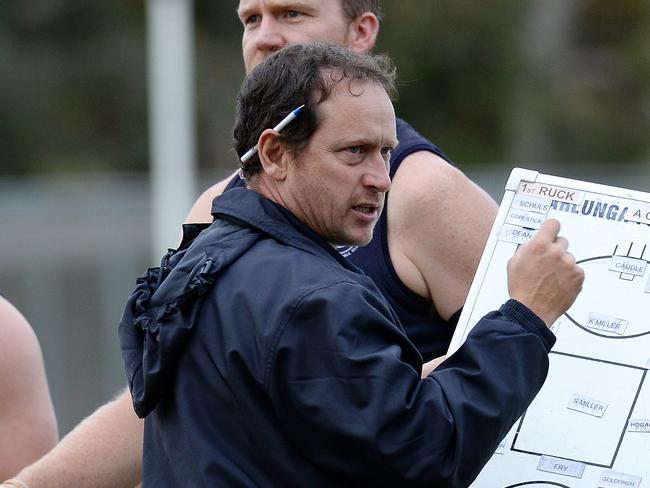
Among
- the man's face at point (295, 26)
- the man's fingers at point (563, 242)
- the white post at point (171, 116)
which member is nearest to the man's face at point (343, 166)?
the man's fingers at point (563, 242)

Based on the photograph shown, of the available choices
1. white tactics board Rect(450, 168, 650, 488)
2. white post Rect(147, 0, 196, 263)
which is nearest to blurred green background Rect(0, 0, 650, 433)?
white post Rect(147, 0, 196, 263)

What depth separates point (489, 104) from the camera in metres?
22.8

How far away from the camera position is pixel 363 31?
387 cm

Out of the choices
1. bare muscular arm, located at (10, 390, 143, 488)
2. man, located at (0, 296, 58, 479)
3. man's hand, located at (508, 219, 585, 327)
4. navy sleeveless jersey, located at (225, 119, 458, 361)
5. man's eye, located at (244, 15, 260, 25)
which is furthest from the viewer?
man's eye, located at (244, 15, 260, 25)

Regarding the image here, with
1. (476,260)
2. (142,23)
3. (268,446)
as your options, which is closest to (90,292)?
(476,260)

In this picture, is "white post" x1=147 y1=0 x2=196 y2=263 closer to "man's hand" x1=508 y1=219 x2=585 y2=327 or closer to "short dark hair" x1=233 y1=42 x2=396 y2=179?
"short dark hair" x1=233 y1=42 x2=396 y2=179

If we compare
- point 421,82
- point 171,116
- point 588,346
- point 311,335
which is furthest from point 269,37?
point 421,82

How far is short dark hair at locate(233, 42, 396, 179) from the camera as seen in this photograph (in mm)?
2773

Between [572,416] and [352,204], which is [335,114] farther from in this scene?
[572,416]

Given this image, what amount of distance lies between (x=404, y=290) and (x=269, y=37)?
2.82 ft

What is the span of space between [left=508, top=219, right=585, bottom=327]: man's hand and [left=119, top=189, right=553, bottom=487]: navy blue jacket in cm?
4

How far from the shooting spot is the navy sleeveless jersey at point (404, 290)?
3381mm

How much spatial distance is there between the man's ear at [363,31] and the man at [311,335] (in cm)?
97

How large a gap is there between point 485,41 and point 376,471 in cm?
2075
